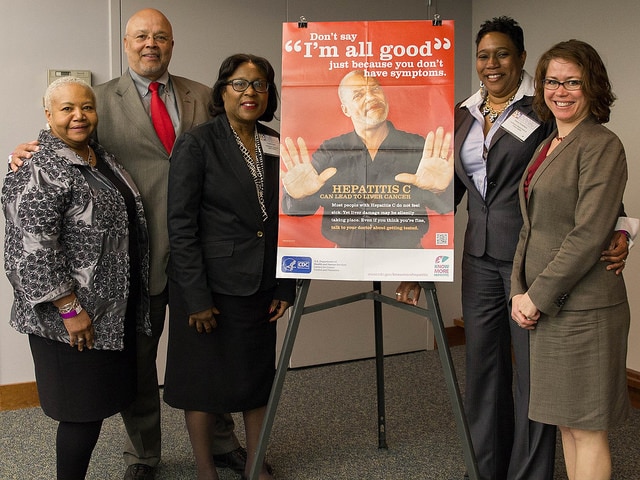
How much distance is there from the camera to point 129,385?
246cm

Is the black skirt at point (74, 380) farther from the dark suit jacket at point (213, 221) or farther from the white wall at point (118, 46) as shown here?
the white wall at point (118, 46)

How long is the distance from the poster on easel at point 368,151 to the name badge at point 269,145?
0.26m

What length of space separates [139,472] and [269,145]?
1401 mm

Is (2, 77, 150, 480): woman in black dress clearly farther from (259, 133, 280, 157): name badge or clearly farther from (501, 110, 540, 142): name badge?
(501, 110, 540, 142): name badge

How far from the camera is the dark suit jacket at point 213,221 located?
2389 millimetres

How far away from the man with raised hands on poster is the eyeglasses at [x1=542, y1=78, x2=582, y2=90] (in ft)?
1.08

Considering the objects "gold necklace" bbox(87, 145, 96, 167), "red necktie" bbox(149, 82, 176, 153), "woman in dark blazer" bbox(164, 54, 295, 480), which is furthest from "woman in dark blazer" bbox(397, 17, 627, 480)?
"gold necklace" bbox(87, 145, 96, 167)

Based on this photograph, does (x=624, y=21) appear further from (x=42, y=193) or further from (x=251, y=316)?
(x=42, y=193)

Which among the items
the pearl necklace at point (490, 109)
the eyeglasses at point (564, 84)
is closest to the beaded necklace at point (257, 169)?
the pearl necklace at point (490, 109)

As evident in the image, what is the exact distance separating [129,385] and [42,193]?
747mm

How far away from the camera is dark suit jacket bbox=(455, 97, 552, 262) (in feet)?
7.77

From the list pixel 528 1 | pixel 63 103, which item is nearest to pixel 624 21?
pixel 528 1

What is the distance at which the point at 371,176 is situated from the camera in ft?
7.39

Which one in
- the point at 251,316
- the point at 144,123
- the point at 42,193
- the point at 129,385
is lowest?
the point at 129,385
